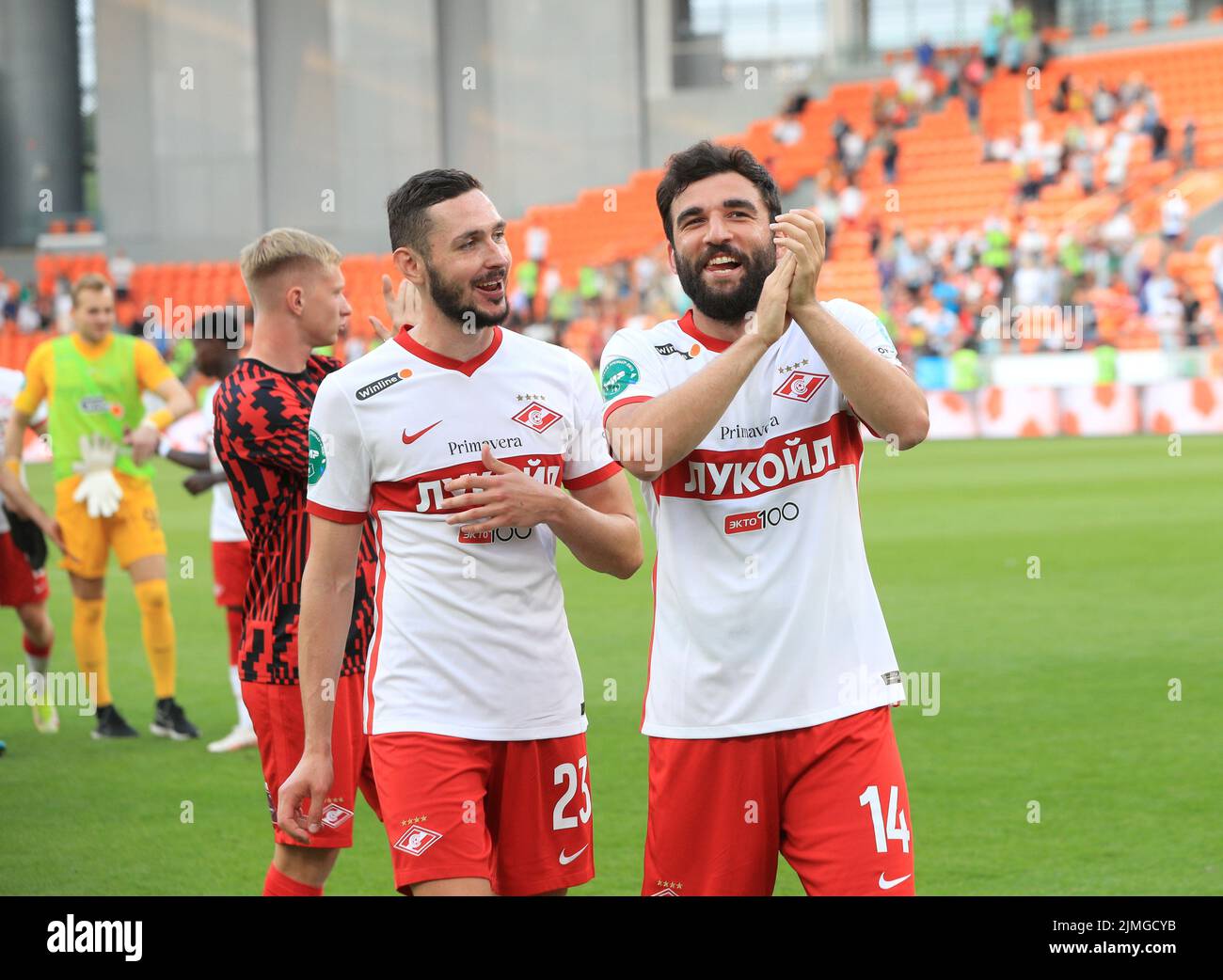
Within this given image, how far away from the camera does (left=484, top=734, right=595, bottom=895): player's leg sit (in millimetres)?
3756

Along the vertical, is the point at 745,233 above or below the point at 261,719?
above

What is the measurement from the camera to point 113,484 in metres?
8.47

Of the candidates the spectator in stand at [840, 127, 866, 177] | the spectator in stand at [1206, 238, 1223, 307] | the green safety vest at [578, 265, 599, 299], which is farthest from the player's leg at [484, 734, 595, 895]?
the spectator in stand at [840, 127, 866, 177]

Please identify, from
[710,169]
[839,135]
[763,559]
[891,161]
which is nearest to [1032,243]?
[891,161]

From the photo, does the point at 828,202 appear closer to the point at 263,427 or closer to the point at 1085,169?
the point at 1085,169

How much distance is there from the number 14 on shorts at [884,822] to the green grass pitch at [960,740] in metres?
2.11

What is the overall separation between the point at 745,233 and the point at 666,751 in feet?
3.82

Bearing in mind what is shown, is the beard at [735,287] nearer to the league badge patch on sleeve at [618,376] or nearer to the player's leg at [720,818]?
the league badge patch on sleeve at [618,376]

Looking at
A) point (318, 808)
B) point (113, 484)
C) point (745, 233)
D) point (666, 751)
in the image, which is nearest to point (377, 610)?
point (318, 808)

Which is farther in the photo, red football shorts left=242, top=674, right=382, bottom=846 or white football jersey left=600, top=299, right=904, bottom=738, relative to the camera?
red football shorts left=242, top=674, right=382, bottom=846

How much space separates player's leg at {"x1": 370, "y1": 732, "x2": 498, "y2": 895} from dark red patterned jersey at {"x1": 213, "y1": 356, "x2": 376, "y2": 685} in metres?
0.84

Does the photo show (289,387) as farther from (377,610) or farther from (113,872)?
(113,872)

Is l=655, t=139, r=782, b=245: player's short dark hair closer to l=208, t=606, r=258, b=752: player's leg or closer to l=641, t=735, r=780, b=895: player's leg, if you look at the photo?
l=641, t=735, r=780, b=895: player's leg

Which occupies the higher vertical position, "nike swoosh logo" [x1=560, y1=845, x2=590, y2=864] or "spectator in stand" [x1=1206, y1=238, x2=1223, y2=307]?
"spectator in stand" [x1=1206, y1=238, x2=1223, y2=307]
